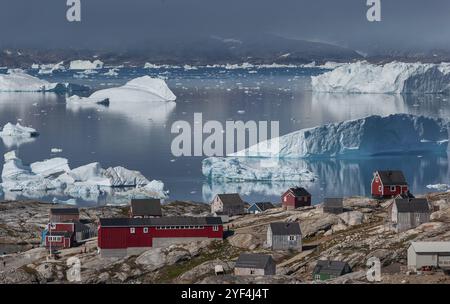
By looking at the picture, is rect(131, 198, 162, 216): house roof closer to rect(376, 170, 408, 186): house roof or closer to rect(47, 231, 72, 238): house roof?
rect(47, 231, 72, 238): house roof

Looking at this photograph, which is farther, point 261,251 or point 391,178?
point 391,178

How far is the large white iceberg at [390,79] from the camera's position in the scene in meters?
132

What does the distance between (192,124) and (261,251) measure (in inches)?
2484

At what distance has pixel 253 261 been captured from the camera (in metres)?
43.0

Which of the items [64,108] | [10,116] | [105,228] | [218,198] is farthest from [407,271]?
[64,108]

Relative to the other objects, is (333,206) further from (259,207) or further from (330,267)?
(330,267)

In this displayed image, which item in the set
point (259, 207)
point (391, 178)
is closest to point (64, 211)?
point (259, 207)

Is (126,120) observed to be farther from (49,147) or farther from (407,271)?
(407,271)

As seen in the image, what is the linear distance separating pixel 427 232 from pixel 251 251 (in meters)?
6.76

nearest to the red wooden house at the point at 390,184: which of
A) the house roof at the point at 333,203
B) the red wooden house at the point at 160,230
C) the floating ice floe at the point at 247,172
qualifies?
the house roof at the point at 333,203

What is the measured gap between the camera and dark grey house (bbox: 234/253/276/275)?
42.4 meters

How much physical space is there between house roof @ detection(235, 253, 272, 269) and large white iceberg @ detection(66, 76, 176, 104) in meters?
90.2

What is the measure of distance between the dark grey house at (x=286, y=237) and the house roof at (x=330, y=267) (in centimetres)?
467

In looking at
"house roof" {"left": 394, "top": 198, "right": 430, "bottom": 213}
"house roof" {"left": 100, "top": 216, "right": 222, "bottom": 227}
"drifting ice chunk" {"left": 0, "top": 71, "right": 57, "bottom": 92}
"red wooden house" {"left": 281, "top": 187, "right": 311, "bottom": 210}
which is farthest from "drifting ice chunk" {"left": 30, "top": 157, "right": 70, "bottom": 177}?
"drifting ice chunk" {"left": 0, "top": 71, "right": 57, "bottom": 92}
